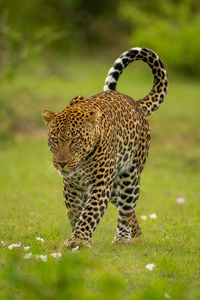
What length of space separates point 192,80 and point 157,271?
724 inches

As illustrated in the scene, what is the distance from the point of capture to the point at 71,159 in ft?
19.2

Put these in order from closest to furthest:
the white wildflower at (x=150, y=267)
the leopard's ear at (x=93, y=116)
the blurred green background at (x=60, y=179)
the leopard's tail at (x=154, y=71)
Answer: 1. the blurred green background at (x=60, y=179)
2. the white wildflower at (x=150, y=267)
3. the leopard's ear at (x=93, y=116)
4. the leopard's tail at (x=154, y=71)

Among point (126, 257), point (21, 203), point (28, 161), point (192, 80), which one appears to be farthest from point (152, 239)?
point (192, 80)

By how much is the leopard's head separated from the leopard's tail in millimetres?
1280

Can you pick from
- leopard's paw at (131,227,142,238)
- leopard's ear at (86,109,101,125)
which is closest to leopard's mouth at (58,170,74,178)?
leopard's ear at (86,109,101,125)

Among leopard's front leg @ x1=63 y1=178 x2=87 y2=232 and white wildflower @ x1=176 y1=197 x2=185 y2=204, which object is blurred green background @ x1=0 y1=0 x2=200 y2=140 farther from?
leopard's front leg @ x1=63 y1=178 x2=87 y2=232

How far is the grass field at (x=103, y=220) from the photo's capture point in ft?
15.1

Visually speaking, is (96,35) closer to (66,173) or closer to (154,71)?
(154,71)

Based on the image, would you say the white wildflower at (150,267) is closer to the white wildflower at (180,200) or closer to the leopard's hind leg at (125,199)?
the leopard's hind leg at (125,199)

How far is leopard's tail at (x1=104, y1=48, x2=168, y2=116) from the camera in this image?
23.9 ft

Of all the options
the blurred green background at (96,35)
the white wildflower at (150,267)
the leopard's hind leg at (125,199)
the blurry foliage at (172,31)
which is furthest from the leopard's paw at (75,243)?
the blurry foliage at (172,31)

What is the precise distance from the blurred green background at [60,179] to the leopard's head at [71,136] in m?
0.77

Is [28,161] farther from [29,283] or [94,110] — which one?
[29,283]

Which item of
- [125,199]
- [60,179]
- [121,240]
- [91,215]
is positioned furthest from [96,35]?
[91,215]
